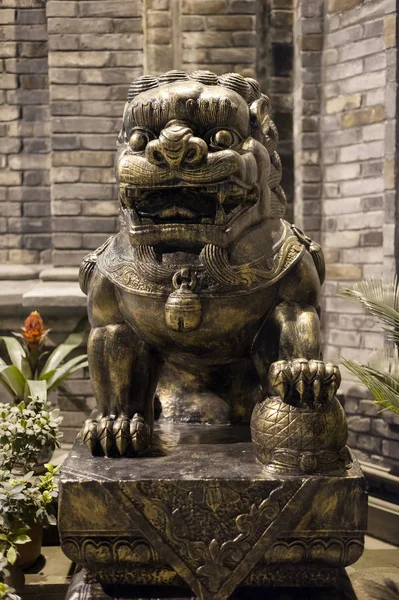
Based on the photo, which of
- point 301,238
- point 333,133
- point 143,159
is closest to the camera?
point 143,159

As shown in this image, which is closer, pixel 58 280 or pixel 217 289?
pixel 217 289

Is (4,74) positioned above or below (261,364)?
above

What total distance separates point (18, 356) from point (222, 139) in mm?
2446

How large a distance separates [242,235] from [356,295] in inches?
45.3

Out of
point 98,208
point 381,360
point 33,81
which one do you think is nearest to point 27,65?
point 33,81

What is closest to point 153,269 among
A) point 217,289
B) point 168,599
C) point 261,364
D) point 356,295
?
point 217,289

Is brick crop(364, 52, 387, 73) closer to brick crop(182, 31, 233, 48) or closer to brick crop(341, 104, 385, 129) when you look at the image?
brick crop(341, 104, 385, 129)

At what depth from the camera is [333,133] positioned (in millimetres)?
4422

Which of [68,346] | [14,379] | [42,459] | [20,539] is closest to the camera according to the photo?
[20,539]

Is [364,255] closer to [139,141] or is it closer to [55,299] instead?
[55,299]

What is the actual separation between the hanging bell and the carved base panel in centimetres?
39

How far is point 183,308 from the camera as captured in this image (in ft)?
6.30

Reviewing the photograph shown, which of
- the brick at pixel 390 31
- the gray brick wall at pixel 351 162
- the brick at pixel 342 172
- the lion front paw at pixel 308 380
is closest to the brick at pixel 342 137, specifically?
the gray brick wall at pixel 351 162

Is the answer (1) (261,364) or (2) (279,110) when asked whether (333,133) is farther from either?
(1) (261,364)
